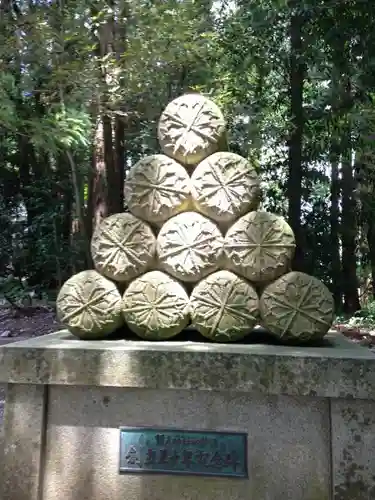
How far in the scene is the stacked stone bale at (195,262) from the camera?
284 centimetres

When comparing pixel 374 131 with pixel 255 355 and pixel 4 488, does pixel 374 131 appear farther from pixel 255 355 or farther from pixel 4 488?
pixel 4 488

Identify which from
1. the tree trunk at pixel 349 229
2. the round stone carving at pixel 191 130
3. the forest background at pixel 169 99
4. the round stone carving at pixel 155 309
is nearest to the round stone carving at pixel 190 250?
the round stone carving at pixel 155 309

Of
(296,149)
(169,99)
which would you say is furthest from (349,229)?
(169,99)

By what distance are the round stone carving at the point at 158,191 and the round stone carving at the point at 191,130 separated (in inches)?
4.7

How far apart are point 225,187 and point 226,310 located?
2.28ft

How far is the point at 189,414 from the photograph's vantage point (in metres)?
2.66

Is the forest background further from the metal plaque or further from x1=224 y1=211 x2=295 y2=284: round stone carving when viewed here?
the metal plaque

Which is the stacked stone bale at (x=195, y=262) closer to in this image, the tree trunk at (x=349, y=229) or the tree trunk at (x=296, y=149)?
the tree trunk at (x=296, y=149)

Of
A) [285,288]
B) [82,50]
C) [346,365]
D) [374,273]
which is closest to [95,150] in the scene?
[82,50]

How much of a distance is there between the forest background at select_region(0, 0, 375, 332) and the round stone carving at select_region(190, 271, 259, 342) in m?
2.58

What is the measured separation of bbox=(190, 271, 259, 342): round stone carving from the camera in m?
2.85

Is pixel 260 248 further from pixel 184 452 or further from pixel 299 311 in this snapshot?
pixel 184 452

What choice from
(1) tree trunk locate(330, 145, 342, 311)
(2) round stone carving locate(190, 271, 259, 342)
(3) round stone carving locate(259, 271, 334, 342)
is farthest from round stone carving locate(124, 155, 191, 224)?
(1) tree trunk locate(330, 145, 342, 311)

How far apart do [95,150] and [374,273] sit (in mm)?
7721
